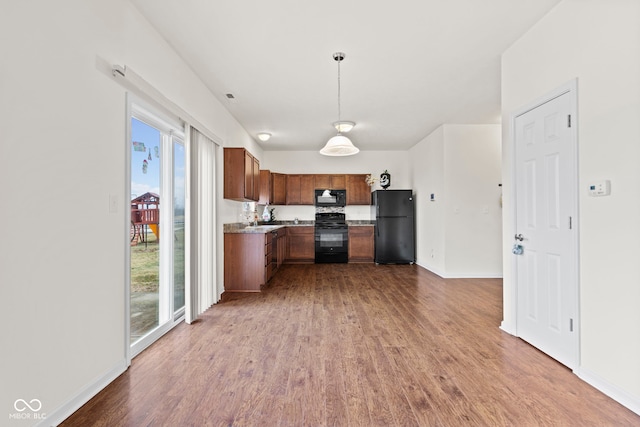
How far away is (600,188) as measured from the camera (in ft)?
6.27

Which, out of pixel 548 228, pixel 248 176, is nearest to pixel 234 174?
pixel 248 176

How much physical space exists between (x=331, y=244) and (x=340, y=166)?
1947 millimetres

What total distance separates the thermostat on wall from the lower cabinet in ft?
11.7

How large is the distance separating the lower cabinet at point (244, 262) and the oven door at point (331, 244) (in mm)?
2604

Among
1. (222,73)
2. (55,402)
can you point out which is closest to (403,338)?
(55,402)

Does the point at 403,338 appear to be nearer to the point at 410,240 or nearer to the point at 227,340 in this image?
the point at 227,340

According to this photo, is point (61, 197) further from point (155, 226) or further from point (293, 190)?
point (293, 190)

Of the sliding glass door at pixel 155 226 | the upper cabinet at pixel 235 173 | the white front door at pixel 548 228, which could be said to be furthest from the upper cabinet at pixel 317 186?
the white front door at pixel 548 228

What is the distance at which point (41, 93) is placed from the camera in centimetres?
151

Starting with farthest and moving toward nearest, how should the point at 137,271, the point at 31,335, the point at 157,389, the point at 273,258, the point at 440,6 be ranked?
the point at 273,258, the point at 137,271, the point at 440,6, the point at 157,389, the point at 31,335

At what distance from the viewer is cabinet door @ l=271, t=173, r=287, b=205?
6.89 meters

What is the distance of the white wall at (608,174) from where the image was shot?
1733 millimetres

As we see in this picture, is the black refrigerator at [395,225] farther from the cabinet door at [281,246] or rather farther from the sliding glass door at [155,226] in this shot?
the sliding glass door at [155,226]

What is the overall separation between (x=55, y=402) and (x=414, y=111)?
4.86 metres
